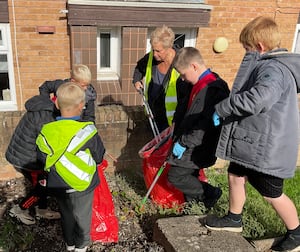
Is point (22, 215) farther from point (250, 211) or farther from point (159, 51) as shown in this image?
point (250, 211)

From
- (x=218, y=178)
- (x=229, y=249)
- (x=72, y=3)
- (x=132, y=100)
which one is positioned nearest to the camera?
(x=229, y=249)

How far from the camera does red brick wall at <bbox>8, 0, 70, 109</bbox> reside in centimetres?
553

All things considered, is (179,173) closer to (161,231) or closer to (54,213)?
(161,231)

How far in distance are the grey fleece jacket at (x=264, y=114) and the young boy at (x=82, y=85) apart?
1392 mm

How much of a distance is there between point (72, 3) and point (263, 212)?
4.01 meters

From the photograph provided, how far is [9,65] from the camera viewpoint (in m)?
5.80

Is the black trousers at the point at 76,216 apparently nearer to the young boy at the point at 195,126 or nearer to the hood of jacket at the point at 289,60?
the young boy at the point at 195,126

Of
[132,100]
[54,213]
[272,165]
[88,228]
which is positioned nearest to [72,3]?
[132,100]

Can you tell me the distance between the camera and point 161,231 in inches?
113

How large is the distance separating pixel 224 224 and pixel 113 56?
4342mm

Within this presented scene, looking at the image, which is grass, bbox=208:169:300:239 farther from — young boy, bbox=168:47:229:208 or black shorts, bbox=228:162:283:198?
black shorts, bbox=228:162:283:198

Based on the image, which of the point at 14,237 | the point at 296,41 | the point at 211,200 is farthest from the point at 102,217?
the point at 296,41

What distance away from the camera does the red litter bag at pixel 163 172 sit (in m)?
3.63

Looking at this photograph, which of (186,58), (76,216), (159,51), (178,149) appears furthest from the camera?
(159,51)
